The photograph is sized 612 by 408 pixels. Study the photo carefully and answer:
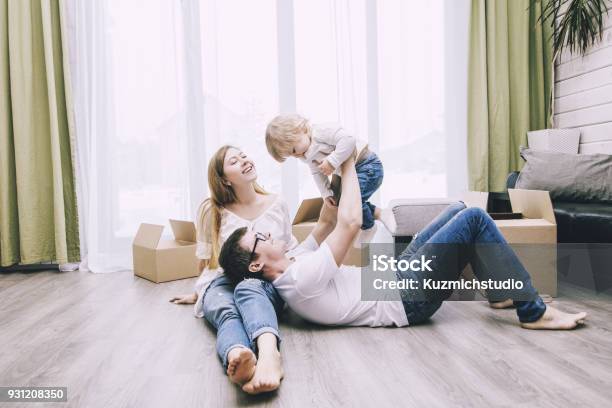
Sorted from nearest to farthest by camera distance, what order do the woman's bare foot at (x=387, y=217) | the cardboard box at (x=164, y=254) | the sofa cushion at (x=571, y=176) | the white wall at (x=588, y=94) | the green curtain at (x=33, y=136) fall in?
the woman's bare foot at (x=387, y=217)
the sofa cushion at (x=571, y=176)
the cardboard box at (x=164, y=254)
the white wall at (x=588, y=94)
the green curtain at (x=33, y=136)

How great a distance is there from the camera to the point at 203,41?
3.15 m

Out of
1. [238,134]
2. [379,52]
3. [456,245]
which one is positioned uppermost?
[379,52]

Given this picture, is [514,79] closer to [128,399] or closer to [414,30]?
[414,30]

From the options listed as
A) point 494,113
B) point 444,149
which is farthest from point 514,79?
point 444,149

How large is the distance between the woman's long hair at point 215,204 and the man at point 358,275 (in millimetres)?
355

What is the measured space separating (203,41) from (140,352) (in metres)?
2.30

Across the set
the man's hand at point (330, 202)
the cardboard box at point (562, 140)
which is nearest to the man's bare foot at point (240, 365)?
the man's hand at point (330, 202)

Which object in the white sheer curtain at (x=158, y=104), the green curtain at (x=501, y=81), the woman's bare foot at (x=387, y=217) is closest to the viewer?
the woman's bare foot at (x=387, y=217)

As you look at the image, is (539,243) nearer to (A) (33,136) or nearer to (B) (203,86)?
(B) (203,86)

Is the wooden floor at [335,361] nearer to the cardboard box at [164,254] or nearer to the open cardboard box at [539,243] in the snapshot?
the open cardboard box at [539,243]

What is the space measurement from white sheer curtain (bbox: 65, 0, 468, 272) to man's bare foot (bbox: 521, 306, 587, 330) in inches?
67.2

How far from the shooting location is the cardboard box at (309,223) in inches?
101

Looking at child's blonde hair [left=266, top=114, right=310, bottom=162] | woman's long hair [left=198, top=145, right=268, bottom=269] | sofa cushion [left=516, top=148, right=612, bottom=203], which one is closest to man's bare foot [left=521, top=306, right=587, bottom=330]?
sofa cushion [left=516, top=148, right=612, bottom=203]

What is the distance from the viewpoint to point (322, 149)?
193 cm
